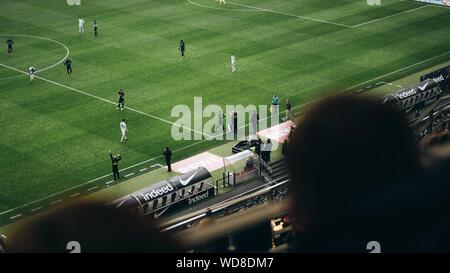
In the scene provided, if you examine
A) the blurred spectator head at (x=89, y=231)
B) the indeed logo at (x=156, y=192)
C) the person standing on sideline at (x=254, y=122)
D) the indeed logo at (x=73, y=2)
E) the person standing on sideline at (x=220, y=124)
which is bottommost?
the person standing on sideline at (x=220, y=124)

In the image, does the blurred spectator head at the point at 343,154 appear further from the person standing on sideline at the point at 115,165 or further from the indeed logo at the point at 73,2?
the indeed logo at the point at 73,2

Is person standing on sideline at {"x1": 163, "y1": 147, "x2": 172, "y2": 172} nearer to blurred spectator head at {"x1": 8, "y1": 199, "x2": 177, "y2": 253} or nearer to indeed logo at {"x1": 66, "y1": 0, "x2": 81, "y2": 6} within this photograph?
blurred spectator head at {"x1": 8, "y1": 199, "x2": 177, "y2": 253}

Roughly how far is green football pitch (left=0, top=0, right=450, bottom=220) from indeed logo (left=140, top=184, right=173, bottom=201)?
6.22 metres

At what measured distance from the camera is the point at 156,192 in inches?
1173

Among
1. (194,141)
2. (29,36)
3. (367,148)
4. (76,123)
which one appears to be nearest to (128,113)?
(76,123)

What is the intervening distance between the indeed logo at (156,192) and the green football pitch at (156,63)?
6222 millimetres

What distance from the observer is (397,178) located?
3871mm

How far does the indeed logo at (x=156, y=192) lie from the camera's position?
29.1 meters

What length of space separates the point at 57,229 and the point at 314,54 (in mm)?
52076

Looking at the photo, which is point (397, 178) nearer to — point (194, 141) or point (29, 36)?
point (194, 141)

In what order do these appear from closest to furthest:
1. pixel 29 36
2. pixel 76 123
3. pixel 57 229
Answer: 1. pixel 57 229
2. pixel 76 123
3. pixel 29 36

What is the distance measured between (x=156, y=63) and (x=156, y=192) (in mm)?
25271

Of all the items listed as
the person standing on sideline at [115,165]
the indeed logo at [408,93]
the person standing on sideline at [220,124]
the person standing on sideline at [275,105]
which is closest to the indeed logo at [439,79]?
the indeed logo at [408,93]

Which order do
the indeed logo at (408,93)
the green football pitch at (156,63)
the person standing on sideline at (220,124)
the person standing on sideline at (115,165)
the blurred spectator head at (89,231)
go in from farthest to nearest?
the person standing on sideline at (220,124), the indeed logo at (408,93), the green football pitch at (156,63), the person standing on sideline at (115,165), the blurred spectator head at (89,231)
